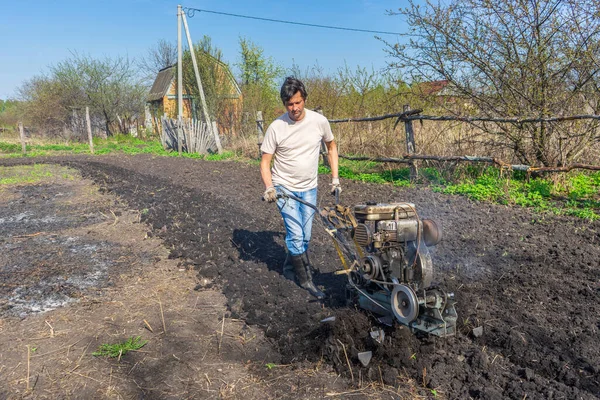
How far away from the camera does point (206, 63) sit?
854 inches

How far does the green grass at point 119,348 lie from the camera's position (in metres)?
3.37

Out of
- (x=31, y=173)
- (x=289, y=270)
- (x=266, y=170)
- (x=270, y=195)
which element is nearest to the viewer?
(x=270, y=195)

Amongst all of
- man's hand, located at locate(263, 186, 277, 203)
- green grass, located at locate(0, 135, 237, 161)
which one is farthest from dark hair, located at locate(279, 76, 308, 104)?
green grass, located at locate(0, 135, 237, 161)

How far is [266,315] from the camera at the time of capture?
12.9ft

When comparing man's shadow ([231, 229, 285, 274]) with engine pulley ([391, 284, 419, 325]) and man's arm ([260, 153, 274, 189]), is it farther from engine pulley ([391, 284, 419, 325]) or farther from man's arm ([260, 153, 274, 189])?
engine pulley ([391, 284, 419, 325])

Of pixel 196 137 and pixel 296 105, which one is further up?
pixel 196 137

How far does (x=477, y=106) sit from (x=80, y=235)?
694cm

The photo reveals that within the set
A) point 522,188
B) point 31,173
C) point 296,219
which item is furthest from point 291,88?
point 31,173

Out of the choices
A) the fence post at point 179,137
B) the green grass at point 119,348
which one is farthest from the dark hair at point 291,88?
the fence post at point 179,137

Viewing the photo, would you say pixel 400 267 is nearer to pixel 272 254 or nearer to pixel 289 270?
pixel 289 270

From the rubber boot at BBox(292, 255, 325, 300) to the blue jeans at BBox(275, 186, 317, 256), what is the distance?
0.23 ft

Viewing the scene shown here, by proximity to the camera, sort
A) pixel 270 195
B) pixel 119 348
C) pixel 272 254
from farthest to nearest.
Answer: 1. pixel 272 254
2. pixel 270 195
3. pixel 119 348

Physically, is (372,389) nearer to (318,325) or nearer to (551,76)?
(318,325)

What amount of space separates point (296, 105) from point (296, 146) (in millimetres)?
421
